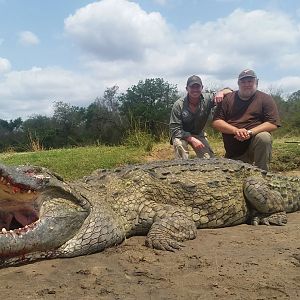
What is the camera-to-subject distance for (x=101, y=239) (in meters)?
A: 4.05

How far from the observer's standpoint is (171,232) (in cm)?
436

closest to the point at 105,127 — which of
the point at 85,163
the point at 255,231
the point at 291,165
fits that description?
the point at 85,163

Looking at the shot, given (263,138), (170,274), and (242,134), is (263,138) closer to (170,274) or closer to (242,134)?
(242,134)

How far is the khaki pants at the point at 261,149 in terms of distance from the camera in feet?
21.6

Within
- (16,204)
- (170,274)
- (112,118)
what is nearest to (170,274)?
(170,274)

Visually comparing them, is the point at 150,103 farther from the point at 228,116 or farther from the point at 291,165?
the point at 228,116

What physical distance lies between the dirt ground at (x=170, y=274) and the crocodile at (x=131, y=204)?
0.49 feet

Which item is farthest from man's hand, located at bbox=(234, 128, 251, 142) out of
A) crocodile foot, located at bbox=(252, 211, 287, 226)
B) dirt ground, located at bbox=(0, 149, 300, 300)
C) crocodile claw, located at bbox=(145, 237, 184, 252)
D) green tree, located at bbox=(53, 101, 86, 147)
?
green tree, located at bbox=(53, 101, 86, 147)

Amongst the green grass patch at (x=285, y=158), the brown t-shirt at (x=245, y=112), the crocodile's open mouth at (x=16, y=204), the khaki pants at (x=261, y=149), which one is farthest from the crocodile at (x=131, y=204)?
the green grass patch at (x=285, y=158)

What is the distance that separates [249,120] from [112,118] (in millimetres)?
21383

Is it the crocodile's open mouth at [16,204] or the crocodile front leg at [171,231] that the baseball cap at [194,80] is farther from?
the crocodile's open mouth at [16,204]

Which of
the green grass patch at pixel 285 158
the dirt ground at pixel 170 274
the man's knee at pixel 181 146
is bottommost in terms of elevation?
the dirt ground at pixel 170 274

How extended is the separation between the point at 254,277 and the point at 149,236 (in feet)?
4.17

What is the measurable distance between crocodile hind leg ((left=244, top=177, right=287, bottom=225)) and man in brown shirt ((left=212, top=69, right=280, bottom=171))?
1.22 meters
